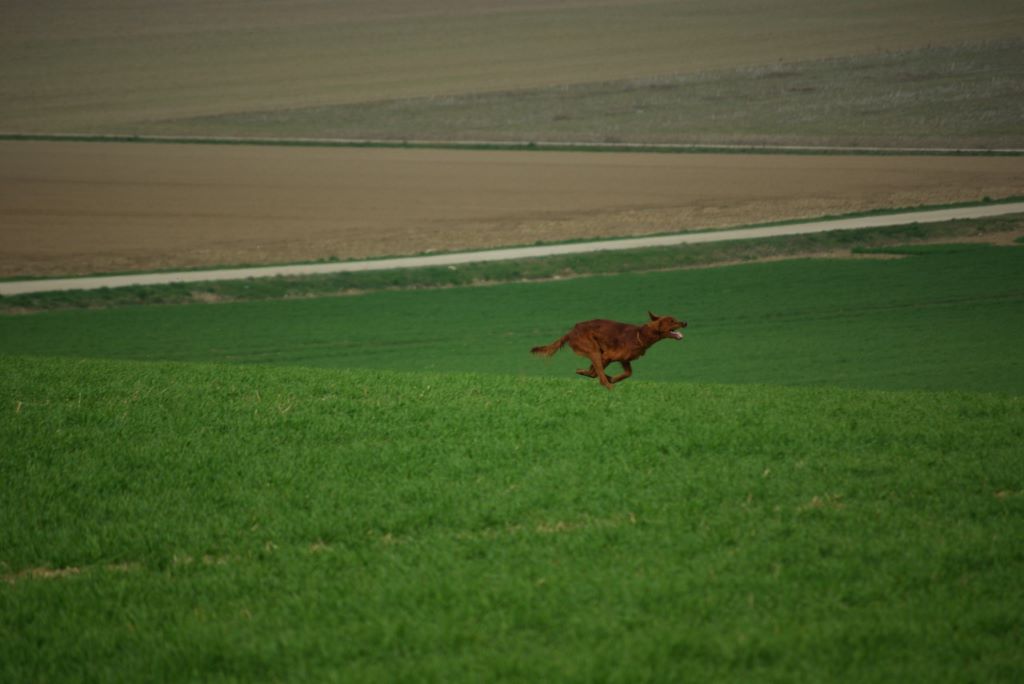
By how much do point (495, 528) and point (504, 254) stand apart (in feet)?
79.1

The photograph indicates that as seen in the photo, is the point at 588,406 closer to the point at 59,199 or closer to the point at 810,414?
the point at 810,414

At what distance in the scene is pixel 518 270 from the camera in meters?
28.6

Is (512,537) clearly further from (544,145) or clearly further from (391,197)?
(544,145)

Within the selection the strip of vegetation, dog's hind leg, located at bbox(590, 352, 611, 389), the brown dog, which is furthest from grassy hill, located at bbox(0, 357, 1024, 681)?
the strip of vegetation

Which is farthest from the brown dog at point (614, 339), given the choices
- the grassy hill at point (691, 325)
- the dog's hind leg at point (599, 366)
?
the grassy hill at point (691, 325)

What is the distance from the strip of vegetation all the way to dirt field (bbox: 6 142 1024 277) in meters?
3.93

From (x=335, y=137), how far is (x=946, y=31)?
1600 inches

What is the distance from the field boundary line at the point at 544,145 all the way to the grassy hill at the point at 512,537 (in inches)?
1614

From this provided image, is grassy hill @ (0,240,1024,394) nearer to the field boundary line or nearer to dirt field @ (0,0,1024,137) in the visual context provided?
the field boundary line

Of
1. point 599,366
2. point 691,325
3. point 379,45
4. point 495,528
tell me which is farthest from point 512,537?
point 379,45

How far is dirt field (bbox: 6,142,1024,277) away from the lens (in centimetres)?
3362

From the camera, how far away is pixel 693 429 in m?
8.95

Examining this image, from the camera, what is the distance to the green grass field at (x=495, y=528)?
17.8ft

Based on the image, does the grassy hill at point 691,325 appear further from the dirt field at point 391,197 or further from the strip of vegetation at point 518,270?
the dirt field at point 391,197
